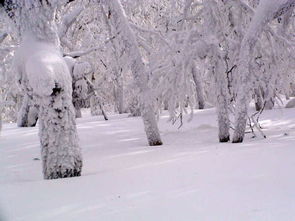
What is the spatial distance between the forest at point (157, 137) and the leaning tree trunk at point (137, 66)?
0.08 ft

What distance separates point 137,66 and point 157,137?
1795 mm

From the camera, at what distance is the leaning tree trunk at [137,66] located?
9336 mm

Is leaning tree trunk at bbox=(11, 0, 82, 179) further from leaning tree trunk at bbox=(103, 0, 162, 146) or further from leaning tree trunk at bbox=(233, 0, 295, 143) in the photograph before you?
leaning tree trunk at bbox=(233, 0, 295, 143)

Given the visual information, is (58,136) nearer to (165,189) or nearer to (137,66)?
(165,189)

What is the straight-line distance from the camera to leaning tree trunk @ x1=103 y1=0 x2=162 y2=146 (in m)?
Result: 9.34

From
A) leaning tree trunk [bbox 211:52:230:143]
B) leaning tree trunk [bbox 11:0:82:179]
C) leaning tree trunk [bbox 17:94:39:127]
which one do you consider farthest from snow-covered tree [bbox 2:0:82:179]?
leaning tree trunk [bbox 17:94:39:127]

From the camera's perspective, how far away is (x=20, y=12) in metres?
5.45

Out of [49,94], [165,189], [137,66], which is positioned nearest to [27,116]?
[137,66]

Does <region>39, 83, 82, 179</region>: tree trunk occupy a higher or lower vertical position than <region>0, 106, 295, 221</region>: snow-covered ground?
higher

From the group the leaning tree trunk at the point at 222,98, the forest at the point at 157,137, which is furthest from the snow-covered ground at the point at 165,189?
the leaning tree trunk at the point at 222,98

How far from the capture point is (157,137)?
9375 millimetres

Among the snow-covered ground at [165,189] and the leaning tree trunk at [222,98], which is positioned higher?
the leaning tree trunk at [222,98]

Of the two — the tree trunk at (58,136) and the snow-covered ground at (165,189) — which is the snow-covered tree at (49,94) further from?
the snow-covered ground at (165,189)

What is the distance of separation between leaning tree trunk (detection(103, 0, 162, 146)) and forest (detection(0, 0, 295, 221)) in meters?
0.03
